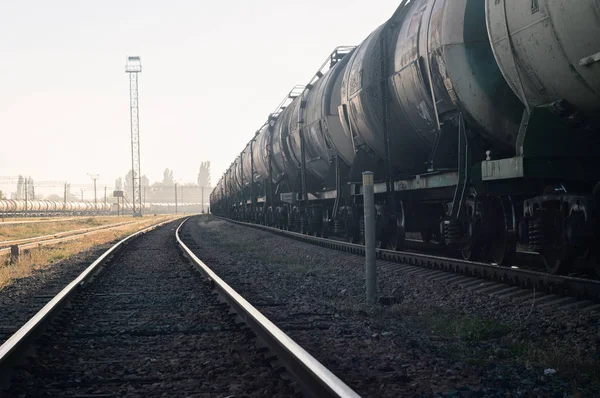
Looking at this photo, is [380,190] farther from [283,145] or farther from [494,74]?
[283,145]

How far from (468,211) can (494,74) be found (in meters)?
2.07

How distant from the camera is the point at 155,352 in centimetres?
453

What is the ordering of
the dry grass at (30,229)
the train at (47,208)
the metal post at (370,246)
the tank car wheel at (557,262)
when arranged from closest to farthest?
the tank car wheel at (557,262), the metal post at (370,246), the dry grass at (30,229), the train at (47,208)

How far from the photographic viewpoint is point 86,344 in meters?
4.79

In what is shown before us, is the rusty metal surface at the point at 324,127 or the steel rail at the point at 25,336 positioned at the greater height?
the rusty metal surface at the point at 324,127

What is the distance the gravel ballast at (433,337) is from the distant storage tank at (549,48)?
205 centimetres

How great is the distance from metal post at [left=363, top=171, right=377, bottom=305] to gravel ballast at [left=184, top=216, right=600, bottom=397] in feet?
0.53

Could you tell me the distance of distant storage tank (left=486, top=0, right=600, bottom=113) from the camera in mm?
5130

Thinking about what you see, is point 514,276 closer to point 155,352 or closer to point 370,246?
point 370,246

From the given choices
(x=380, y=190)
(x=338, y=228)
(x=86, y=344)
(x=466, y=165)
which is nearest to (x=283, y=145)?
(x=338, y=228)

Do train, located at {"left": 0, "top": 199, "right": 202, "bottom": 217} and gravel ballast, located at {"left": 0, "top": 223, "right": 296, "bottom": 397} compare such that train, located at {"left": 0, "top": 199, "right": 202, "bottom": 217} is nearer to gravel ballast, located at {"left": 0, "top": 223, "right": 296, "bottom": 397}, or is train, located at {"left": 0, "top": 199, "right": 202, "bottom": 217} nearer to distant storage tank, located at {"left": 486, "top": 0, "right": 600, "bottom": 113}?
gravel ballast, located at {"left": 0, "top": 223, "right": 296, "bottom": 397}

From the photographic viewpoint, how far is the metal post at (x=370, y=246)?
6.70 meters

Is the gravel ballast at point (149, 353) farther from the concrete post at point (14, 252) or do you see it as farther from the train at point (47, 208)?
the train at point (47, 208)

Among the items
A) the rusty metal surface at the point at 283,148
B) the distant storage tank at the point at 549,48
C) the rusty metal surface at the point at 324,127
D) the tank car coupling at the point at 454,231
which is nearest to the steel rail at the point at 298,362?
the distant storage tank at the point at 549,48
